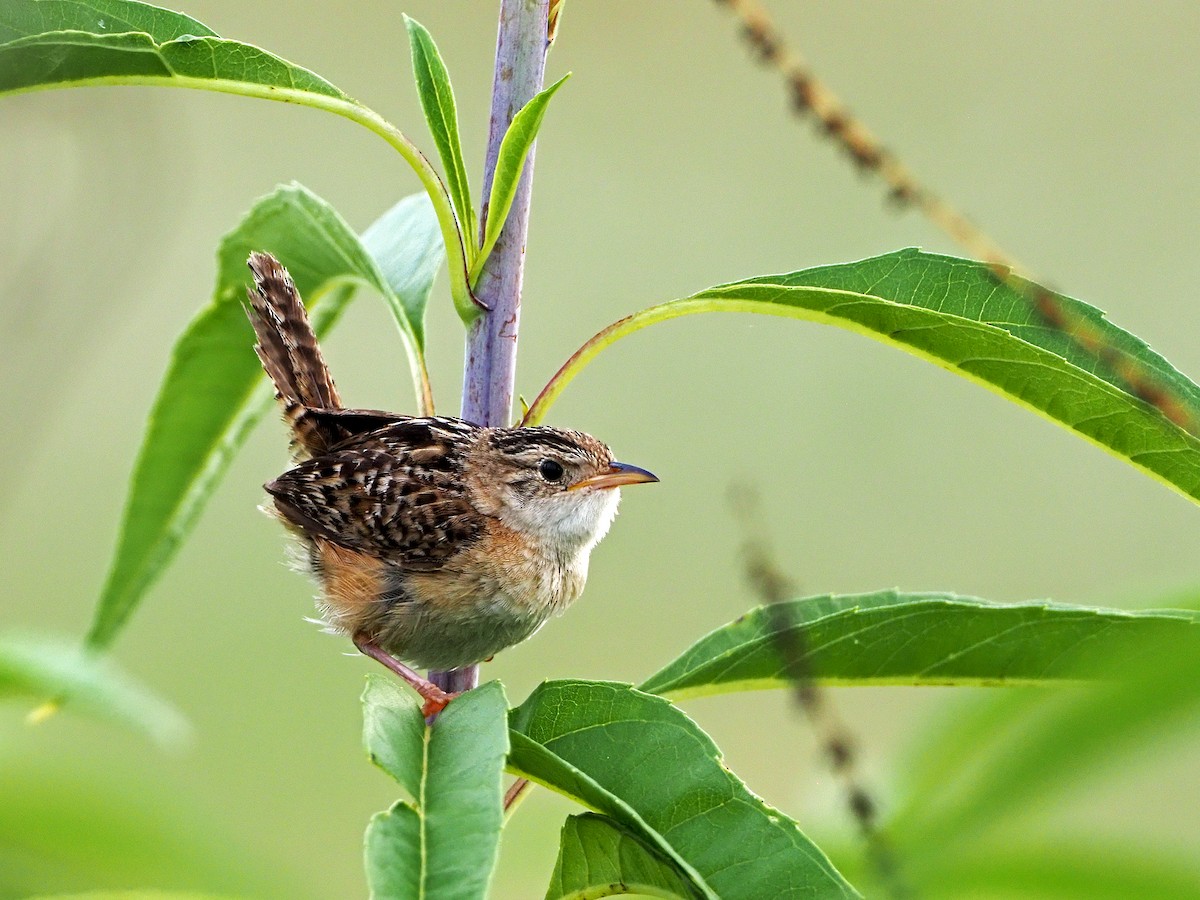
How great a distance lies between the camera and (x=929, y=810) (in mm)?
645

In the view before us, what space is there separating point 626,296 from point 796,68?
873 centimetres

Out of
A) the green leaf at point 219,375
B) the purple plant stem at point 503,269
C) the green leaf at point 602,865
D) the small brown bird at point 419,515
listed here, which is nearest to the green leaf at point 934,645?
the green leaf at point 602,865

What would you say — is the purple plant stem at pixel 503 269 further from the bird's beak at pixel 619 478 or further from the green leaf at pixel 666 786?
the bird's beak at pixel 619 478

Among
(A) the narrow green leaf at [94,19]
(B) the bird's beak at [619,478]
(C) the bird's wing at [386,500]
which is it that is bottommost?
(A) the narrow green leaf at [94,19]

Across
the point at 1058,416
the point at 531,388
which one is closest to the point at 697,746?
the point at 1058,416

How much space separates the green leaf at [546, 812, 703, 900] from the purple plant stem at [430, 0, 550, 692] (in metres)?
0.71

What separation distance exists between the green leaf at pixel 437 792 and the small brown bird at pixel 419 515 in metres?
1.32

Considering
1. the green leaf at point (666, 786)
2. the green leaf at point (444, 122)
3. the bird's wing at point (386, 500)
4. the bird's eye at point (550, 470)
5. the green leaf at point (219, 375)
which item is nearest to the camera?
the green leaf at point (666, 786)

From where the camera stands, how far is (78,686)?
5.16 feet

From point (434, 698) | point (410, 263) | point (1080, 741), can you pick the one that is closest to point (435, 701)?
point (434, 698)

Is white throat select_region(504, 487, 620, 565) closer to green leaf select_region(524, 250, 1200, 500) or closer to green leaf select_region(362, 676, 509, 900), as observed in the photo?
green leaf select_region(524, 250, 1200, 500)

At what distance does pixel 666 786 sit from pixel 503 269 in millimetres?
899

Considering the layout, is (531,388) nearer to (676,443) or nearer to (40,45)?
(676,443)

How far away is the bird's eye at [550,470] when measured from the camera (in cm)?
395
